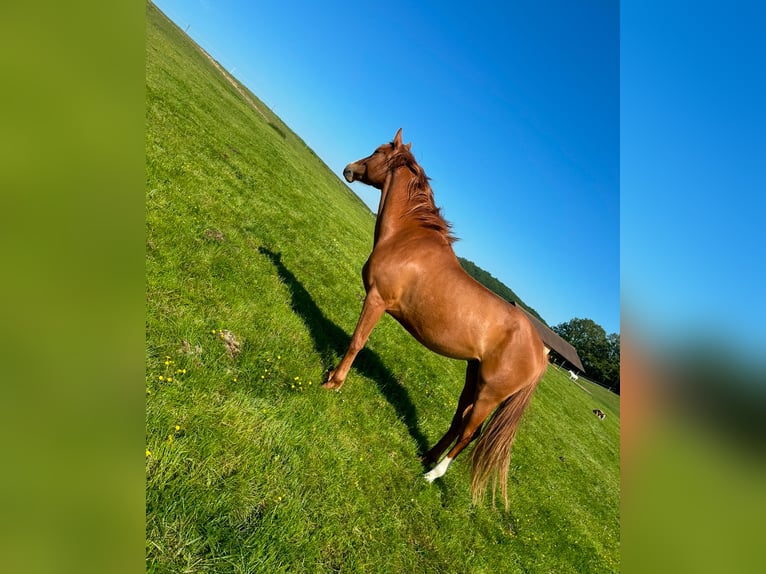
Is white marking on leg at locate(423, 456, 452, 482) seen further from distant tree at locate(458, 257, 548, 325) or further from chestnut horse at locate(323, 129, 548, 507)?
distant tree at locate(458, 257, 548, 325)

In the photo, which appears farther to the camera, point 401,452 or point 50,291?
point 401,452

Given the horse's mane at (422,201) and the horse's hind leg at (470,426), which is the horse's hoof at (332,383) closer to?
the horse's hind leg at (470,426)

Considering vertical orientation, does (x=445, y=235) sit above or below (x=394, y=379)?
above

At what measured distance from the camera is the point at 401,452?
5.40 metres

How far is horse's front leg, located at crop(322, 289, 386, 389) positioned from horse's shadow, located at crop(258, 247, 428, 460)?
0.39m

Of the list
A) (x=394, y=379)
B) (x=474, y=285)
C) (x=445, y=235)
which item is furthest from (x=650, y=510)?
(x=394, y=379)

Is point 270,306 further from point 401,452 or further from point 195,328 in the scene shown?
point 401,452

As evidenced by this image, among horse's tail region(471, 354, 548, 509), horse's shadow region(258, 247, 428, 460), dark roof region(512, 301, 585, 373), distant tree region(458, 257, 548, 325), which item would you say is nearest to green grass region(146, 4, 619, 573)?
horse's shadow region(258, 247, 428, 460)

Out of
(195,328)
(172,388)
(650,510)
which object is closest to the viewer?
(650,510)

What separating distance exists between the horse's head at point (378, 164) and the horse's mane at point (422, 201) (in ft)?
0.75

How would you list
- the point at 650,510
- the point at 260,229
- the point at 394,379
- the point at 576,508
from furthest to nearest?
the point at 260,229 < the point at 576,508 < the point at 394,379 < the point at 650,510

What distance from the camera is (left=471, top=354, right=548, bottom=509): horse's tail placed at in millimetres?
5242

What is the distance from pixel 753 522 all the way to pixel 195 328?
14.7 ft

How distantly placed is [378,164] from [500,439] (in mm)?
4455
